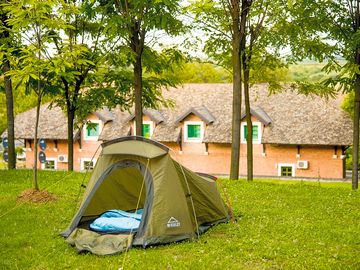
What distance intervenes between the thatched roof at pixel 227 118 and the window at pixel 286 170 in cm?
175

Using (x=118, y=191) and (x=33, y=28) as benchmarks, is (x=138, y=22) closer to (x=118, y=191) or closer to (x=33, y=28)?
(x=33, y=28)

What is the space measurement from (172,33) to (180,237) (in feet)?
32.8

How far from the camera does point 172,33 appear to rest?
57.5ft

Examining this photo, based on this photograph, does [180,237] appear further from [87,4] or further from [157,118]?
[157,118]

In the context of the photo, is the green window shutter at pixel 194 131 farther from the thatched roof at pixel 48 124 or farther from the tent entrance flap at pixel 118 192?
the tent entrance flap at pixel 118 192

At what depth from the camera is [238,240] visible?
920 cm

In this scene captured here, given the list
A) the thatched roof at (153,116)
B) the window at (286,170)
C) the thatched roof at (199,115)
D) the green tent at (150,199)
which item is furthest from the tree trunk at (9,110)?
the window at (286,170)

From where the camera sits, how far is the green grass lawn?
791 centimetres

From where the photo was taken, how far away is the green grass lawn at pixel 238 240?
26.0 feet

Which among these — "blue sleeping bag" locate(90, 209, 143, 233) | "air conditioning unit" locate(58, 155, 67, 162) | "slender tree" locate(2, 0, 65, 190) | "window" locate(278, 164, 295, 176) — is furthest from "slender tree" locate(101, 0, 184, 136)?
"air conditioning unit" locate(58, 155, 67, 162)

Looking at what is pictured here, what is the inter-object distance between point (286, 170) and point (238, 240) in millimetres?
23888

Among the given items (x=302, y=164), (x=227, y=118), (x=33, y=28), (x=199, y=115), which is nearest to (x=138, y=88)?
(x=33, y=28)

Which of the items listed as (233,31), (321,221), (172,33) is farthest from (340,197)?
(172,33)

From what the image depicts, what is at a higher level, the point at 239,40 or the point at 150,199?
the point at 239,40
